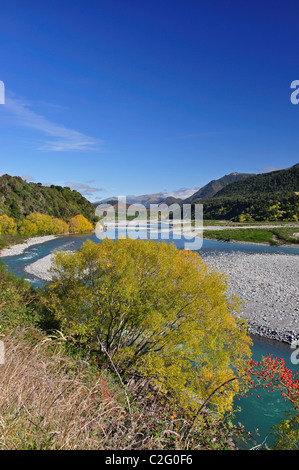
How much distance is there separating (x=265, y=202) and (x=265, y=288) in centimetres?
10226

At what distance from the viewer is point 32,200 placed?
104375 mm

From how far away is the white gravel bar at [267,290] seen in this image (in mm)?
18672

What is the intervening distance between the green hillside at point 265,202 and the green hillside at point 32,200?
73.4 m

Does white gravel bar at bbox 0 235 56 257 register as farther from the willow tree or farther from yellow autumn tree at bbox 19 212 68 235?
the willow tree

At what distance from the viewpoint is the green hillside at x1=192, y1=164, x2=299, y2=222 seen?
4181 inches

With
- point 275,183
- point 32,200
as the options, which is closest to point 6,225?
point 32,200

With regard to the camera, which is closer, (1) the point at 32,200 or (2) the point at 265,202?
(1) the point at 32,200

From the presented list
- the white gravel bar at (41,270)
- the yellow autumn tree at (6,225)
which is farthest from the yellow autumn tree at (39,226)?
the white gravel bar at (41,270)

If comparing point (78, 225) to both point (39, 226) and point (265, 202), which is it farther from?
point (265, 202)

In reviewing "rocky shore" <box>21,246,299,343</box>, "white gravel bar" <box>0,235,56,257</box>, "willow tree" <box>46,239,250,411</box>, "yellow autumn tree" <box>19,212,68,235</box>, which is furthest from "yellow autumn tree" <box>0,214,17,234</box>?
"willow tree" <box>46,239,250,411</box>

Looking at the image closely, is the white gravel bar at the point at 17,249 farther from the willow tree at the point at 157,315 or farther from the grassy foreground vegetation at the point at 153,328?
the willow tree at the point at 157,315
